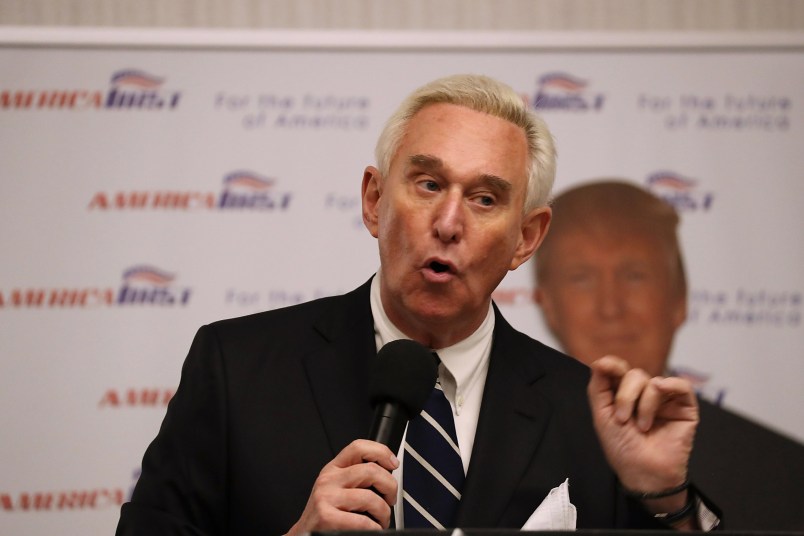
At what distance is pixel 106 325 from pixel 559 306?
1.52 m

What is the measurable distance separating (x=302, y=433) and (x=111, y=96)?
1.98m

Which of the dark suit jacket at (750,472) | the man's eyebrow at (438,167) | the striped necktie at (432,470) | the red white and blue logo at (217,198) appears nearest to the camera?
the striped necktie at (432,470)

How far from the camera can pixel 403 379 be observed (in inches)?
57.2

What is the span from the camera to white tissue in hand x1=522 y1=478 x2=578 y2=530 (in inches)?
58.5

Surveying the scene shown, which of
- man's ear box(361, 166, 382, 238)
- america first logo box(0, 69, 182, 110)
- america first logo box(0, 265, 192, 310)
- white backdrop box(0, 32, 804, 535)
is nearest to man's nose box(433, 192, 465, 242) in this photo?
man's ear box(361, 166, 382, 238)

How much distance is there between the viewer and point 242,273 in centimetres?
331

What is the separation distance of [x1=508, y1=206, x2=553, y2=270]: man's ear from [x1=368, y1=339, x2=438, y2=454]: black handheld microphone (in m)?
0.58

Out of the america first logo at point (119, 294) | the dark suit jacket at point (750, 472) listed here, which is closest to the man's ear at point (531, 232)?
the dark suit jacket at point (750, 472)

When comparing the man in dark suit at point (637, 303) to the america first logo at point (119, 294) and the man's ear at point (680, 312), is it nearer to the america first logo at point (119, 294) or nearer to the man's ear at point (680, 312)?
the man's ear at point (680, 312)

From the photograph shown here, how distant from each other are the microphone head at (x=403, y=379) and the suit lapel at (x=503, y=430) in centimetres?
34

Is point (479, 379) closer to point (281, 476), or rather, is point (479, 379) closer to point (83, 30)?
point (281, 476)

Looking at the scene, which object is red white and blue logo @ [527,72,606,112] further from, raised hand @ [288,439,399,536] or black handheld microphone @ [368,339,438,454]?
raised hand @ [288,439,399,536]

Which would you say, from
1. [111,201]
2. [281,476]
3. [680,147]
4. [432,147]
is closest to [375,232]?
[432,147]

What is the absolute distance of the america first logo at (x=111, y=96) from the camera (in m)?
3.36
